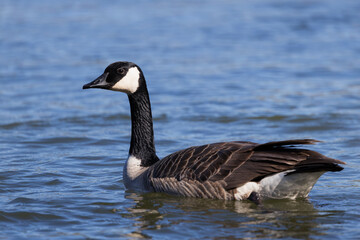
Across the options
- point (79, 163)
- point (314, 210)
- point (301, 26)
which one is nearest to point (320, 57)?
point (301, 26)

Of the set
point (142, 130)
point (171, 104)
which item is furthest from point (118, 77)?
point (171, 104)

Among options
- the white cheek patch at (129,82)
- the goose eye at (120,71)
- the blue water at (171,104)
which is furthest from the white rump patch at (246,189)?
the goose eye at (120,71)

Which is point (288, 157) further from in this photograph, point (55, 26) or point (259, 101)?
point (55, 26)

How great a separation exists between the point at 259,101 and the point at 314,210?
626 cm

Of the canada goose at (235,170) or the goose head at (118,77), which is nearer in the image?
the canada goose at (235,170)

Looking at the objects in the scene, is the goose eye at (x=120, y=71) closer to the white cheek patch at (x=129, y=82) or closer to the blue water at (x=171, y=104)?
the white cheek patch at (x=129, y=82)

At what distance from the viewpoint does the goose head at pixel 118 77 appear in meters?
8.35

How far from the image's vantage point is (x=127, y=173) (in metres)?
8.48

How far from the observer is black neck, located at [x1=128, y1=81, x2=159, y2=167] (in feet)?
28.3

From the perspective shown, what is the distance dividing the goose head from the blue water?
1.34m

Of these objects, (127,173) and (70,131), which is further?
(70,131)

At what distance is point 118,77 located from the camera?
27.4 feet

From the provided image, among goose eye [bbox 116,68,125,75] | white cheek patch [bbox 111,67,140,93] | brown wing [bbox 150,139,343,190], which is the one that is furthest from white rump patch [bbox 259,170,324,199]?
goose eye [bbox 116,68,125,75]

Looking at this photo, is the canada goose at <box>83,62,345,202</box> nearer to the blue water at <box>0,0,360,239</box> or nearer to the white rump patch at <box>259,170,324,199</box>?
the white rump patch at <box>259,170,324,199</box>
